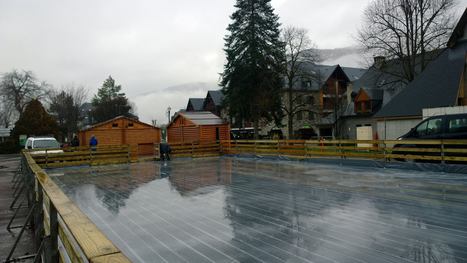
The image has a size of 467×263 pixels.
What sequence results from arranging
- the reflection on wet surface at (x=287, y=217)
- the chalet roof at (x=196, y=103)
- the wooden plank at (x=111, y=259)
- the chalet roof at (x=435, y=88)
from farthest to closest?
the chalet roof at (x=196, y=103) < the chalet roof at (x=435, y=88) < the reflection on wet surface at (x=287, y=217) < the wooden plank at (x=111, y=259)

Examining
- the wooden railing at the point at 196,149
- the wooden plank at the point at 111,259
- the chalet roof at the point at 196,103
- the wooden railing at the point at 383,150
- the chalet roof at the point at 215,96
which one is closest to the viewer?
the wooden plank at the point at 111,259

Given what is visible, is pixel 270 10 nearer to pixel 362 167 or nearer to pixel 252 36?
pixel 252 36

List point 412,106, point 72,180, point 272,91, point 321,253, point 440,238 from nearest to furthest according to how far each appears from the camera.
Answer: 1. point 321,253
2. point 440,238
3. point 72,180
4. point 412,106
5. point 272,91

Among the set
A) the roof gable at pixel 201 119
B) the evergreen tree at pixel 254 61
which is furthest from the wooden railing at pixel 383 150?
the evergreen tree at pixel 254 61

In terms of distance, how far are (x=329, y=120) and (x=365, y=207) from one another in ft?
126

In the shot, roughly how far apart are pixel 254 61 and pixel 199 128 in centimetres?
949

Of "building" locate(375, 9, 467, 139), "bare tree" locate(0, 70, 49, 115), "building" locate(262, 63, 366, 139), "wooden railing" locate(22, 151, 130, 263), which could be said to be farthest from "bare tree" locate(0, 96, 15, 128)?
"wooden railing" locate(22, 151, 130, 263)

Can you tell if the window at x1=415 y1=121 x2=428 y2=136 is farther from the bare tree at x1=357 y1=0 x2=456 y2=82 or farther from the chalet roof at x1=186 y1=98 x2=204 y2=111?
the chalet roof at x1=186 y1=98 x2=204 y2=111

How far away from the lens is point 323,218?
274 inches

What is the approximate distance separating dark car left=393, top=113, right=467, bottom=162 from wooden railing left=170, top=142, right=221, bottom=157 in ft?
41.9

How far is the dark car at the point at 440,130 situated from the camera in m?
13.3

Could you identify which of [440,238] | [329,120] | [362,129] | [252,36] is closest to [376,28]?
[362,129]

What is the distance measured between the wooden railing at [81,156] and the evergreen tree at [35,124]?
31848 mm

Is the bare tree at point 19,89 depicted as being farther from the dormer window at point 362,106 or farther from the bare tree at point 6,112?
the dormer window at point 362,106
